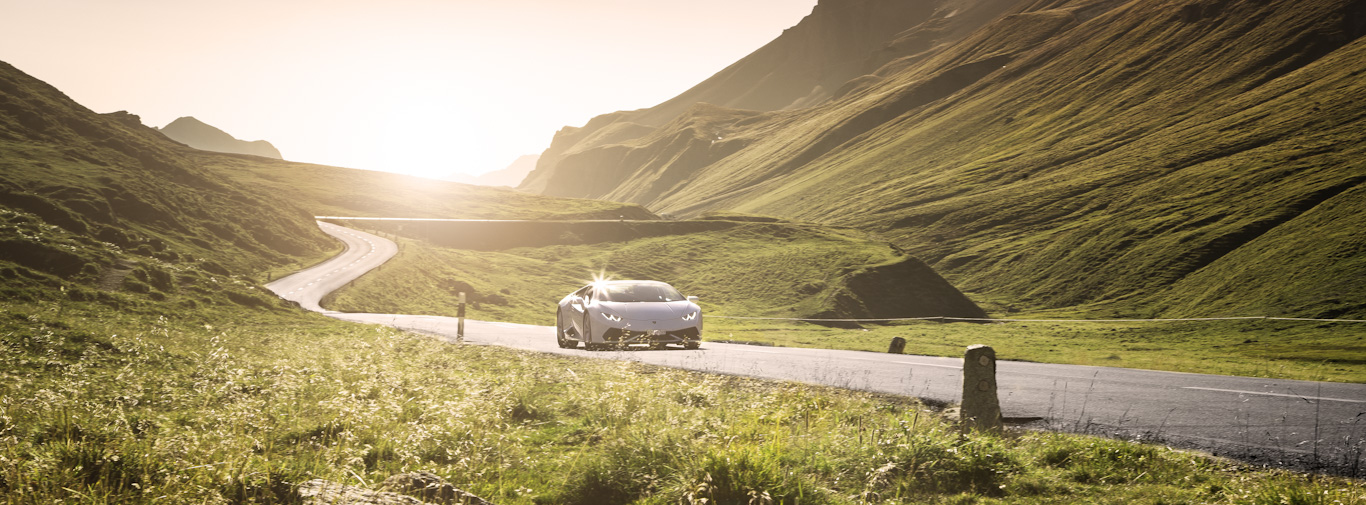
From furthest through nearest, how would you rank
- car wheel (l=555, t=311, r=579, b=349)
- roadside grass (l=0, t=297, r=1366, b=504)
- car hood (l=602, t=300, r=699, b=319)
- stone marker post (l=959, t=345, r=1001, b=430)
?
car wheel (l=555, t=311, r=579, b=349)
car hood (l=602, t=300, r=699, b=319)
stone marker post (l=959, t=345, r=1001, b=430)
roadside grass (l=0, t=297, r=1366, b=504)

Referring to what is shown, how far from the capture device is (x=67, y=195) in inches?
1956

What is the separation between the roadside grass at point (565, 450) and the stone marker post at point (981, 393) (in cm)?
23

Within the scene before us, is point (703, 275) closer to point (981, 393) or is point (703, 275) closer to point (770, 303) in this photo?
point (770, 303)

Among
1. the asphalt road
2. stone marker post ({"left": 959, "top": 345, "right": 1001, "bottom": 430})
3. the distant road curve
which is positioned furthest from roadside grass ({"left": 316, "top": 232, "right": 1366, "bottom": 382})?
stone marker post ({"left": 959, "top": 345, "right": 1001, "bottom": 430})

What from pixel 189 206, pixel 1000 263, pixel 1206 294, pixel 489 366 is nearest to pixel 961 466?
pixel 489 366

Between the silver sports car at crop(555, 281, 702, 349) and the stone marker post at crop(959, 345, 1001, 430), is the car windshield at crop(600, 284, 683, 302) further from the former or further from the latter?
the stone marker post at crop(959, 345, 1001, 430)

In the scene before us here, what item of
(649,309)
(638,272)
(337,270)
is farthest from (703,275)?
(649,309)

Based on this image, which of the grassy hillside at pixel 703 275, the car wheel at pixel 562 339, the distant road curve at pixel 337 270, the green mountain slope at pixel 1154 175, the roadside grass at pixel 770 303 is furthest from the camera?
the green mountain slope at pixel 1154 175

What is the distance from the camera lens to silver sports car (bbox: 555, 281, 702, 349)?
1797 centimetres

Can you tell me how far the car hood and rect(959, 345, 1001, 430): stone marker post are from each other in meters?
10.8

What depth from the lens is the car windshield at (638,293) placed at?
19.2m

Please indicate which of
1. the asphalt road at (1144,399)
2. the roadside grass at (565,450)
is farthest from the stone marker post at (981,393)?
the asphalt road at (1144,399)

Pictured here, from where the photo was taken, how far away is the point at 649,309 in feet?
60.1

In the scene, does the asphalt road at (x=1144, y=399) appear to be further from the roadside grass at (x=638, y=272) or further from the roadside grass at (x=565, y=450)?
the roadside grass at (x=638, y=272)
